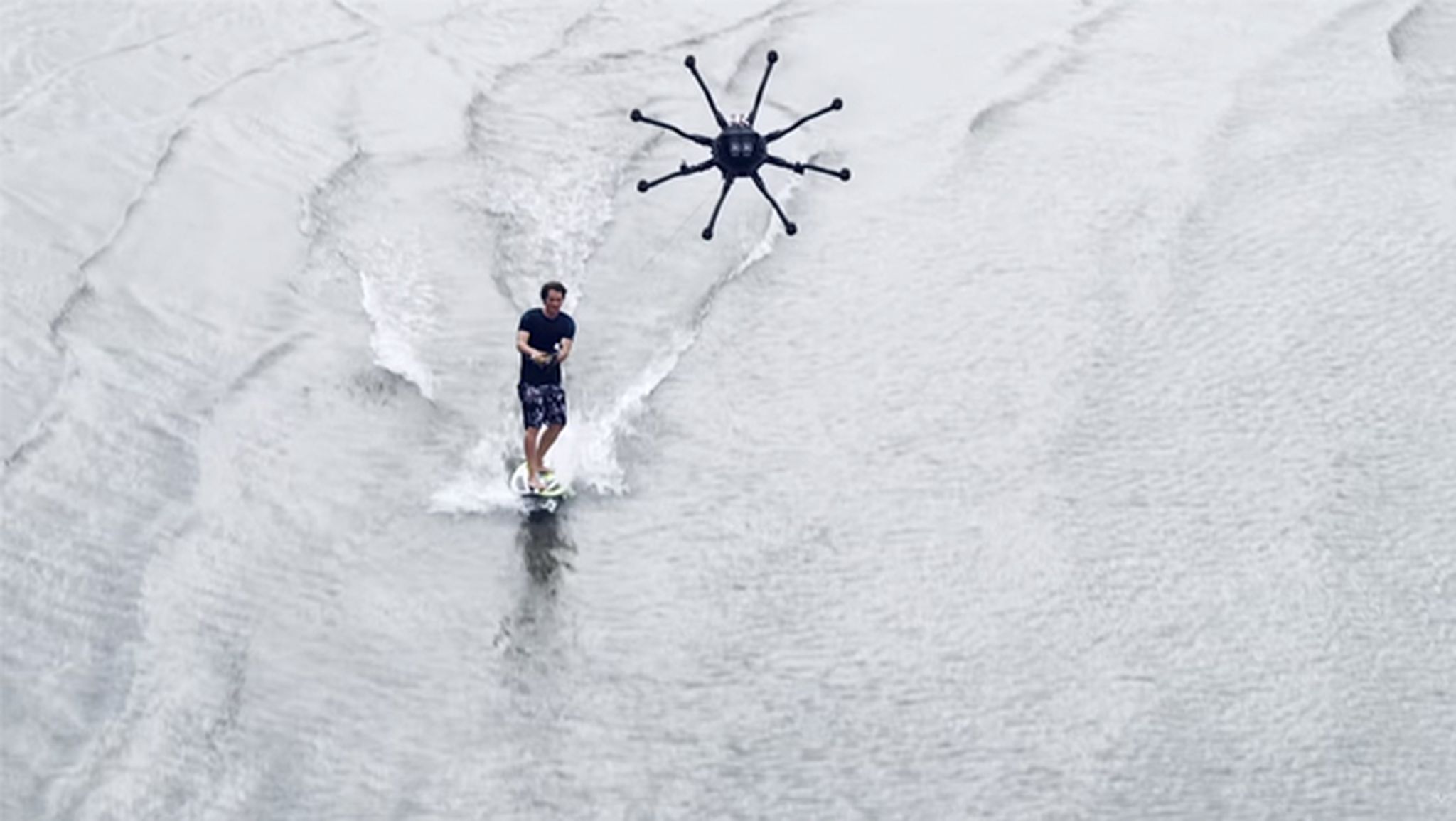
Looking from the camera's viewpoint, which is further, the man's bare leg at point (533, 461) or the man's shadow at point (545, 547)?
the man's bare leg at point (533, 461)

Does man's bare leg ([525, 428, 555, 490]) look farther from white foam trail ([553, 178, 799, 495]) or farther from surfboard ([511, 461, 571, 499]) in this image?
white foam trail ([553, 178, 799, 495])

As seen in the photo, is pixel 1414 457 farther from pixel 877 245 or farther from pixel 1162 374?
pixel 877 245

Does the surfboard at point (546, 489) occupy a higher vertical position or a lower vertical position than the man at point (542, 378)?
lower

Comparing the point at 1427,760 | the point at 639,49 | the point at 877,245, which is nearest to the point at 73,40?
the point at 639,49

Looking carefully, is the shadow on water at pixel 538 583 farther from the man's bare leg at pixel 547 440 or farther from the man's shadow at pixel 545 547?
the man's bare leg at pixel 547 440

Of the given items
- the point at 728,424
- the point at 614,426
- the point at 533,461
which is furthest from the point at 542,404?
the point at 728,424

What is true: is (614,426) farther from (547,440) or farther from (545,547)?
(545,547)

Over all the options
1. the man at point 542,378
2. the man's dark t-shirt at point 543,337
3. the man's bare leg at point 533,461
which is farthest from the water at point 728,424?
the man's dark t-shirt at point 543,337
